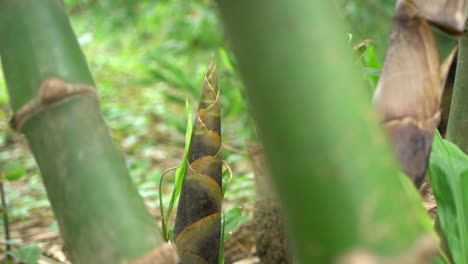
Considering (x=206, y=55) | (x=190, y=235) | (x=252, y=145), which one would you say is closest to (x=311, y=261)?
(x=190, y=235)

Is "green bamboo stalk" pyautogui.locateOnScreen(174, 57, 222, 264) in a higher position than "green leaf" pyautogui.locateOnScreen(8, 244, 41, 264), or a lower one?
higher

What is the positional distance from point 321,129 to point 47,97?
0.68 ft

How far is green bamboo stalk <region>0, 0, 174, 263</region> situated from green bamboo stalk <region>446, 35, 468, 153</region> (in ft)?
1.27

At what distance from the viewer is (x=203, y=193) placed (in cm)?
65

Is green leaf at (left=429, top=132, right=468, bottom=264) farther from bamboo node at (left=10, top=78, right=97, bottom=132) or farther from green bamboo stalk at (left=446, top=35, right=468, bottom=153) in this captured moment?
bamboo node at (left=10, top=78, right=97, bottom=132)

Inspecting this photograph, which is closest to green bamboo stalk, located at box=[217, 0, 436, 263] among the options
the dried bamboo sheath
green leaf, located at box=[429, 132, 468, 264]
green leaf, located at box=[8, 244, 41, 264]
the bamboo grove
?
the bamboo grove

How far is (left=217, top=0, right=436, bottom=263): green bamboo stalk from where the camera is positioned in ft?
1.10

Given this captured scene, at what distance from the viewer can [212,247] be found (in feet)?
2.13

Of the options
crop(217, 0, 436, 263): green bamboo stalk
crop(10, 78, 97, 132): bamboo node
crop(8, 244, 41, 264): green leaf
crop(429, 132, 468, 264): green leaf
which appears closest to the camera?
crop(217, 0, 436, 263): green bamboo stalk

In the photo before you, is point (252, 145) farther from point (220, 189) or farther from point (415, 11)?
point (415, 11)

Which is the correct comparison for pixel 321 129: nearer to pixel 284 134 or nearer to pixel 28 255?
pixel 284 134

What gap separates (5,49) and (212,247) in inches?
11.9

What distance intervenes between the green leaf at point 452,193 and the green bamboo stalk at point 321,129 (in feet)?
0.87

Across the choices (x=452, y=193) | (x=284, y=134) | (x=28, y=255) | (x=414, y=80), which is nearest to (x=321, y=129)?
(x=284, y=134)
